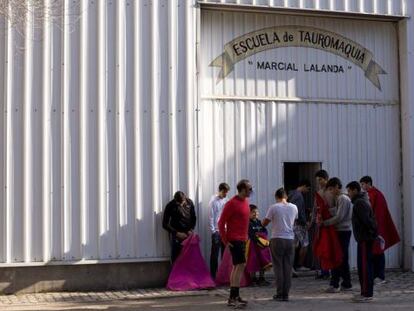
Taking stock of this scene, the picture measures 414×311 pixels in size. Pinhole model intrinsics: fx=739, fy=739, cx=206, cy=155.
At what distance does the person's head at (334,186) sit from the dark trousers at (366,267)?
124 cm

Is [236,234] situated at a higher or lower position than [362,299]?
higher

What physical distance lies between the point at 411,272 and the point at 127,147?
19.7ft

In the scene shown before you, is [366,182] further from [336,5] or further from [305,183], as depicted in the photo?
[336,5]

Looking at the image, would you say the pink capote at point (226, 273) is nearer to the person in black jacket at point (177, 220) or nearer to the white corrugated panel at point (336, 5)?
the person in black jacket at point (177, 220)

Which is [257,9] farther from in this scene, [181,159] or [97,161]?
[97,161]

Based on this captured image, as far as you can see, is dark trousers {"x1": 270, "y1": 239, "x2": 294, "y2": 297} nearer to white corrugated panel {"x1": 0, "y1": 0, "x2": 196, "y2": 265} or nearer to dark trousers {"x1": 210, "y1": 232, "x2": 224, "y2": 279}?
dark trousers {"x1": 210, "y1": 232, "x2": 224, "y2": 279}

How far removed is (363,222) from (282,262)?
1.33m

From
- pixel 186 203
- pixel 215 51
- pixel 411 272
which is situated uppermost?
pixel 215 51

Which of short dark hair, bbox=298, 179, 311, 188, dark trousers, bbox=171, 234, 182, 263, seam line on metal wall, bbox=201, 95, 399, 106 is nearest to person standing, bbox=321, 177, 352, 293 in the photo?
short dark hair, bbox=298, 179, 311, 188

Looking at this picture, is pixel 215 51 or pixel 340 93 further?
pixel 340 93

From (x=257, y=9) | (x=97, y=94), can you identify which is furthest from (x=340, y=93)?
(x=97, y=94)

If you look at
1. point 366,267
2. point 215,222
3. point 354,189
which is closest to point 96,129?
point 215,222

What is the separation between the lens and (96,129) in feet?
40.0

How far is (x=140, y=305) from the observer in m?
10.9
